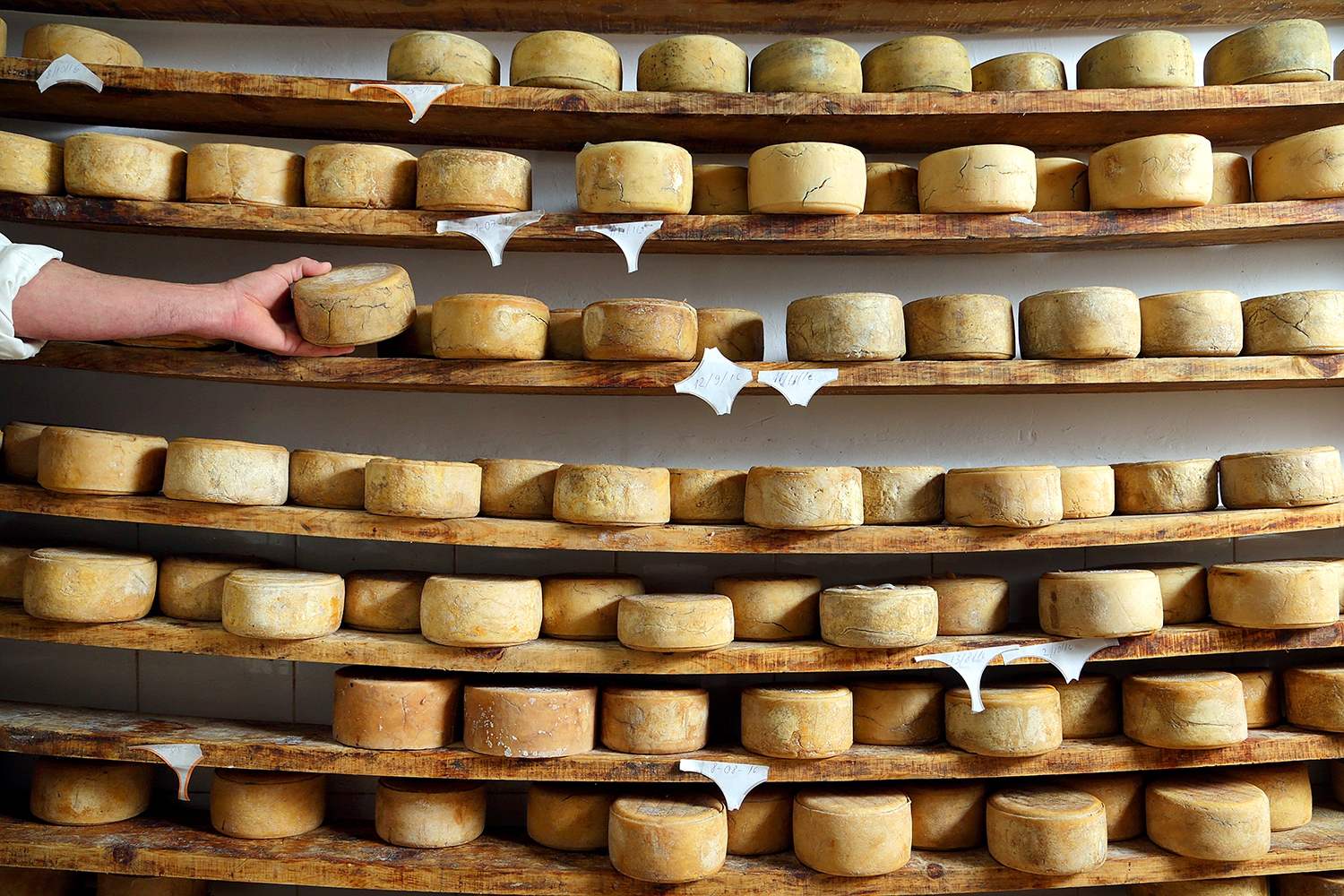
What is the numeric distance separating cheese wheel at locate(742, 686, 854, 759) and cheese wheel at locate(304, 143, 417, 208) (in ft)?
5.83

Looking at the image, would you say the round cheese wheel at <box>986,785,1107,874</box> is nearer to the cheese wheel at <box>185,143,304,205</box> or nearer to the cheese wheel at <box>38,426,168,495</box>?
the cheese wheel at <box>38,426,168,495</box>

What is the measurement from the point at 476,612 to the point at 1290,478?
229 cm

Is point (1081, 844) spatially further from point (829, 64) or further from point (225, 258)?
point (225, 258)

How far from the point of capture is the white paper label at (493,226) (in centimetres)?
234

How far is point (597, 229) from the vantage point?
7.66ft

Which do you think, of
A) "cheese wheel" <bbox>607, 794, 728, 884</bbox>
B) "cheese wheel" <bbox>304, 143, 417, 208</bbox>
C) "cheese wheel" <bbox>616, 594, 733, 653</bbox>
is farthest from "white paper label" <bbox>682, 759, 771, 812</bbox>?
"cheese wheel" <bbox>304, 143, 417, 208</bbox>

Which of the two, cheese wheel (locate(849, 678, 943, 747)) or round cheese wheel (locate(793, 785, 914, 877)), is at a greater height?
cheese wheel (locate(849, 678, 943, 747))

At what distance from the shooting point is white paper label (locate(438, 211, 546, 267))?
234 cm

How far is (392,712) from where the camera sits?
2295 mm

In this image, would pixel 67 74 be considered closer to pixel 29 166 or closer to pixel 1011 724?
pixel 29 166

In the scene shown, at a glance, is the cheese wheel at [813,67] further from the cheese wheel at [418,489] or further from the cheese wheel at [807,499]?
the cheese wheel at [418,489]

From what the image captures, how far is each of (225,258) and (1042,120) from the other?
266cm

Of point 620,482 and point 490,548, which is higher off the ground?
point 620,482

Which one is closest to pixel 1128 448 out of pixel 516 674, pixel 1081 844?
pixel 1081 844
